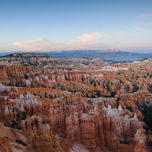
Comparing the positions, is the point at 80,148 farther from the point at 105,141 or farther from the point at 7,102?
the point at 7,102

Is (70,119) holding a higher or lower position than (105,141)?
higher

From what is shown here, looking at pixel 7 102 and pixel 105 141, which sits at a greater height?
pixel 7 102

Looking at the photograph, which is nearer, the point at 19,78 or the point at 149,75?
the point at 19,78

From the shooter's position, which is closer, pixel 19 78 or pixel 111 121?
pixel 111 121

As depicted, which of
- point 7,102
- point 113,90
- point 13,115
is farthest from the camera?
point 113,90

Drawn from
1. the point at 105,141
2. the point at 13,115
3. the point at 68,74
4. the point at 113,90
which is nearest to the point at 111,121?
the point at 105,141

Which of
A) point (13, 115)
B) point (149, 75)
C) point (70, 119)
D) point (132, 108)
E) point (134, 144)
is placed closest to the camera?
point (134, 144)

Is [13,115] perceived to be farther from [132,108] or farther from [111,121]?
[132,108]

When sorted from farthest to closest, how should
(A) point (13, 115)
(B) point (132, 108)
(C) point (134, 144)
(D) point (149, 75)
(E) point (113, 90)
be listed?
(D) point (149, 75) < (E) point (113, 90) < (B) point (132, 108) < (A) point (13, 115) < (C) point (134, 144)

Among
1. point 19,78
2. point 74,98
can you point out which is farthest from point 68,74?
point 74,98
